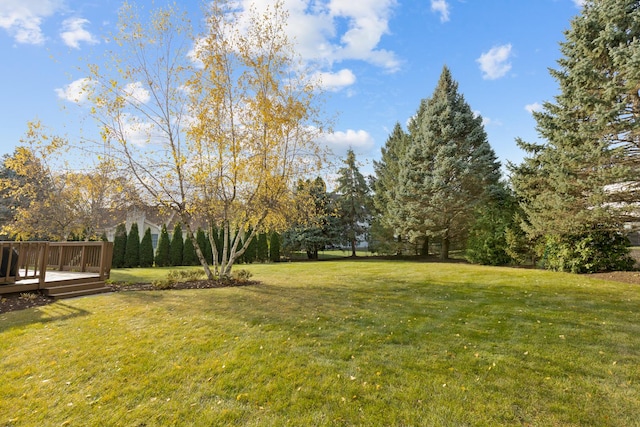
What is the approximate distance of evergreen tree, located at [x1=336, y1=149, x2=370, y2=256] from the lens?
2584 cm

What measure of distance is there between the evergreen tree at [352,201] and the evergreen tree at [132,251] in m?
14.5

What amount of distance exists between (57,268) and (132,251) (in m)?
9.03

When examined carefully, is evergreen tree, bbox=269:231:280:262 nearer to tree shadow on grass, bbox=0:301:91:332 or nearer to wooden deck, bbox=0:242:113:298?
wooden deck, bbox=0:242:113:298

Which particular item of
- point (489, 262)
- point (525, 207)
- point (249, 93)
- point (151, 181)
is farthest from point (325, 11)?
point (489, 262)

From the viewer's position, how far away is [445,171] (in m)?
18.2

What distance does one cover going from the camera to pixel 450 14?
8.62 meters

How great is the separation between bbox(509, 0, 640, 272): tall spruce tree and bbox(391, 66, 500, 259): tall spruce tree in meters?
5.29

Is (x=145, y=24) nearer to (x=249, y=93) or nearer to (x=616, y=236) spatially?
(x=249, y=93)

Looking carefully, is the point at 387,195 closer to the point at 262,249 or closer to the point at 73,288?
the point at 262,249

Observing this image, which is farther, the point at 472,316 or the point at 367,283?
the point at 367,283

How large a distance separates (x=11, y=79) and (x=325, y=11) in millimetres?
9361

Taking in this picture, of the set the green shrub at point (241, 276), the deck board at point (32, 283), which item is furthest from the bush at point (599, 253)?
the deck board at point (32, 283)

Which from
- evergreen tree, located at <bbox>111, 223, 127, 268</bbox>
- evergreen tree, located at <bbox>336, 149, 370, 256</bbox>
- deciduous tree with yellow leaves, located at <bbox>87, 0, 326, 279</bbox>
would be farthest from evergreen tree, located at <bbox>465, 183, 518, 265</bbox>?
evergreen tree, located at <bbox>111, 223, 127, 268</bbox>

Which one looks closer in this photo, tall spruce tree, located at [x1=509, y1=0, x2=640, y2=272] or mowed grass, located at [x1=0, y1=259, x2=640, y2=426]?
mowed grass, located at [x1=0, y1=259, x2=640, y2=426]
